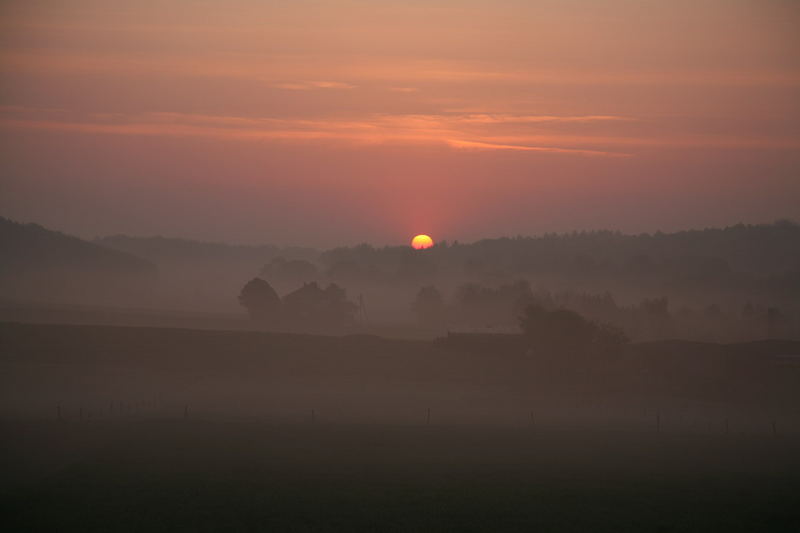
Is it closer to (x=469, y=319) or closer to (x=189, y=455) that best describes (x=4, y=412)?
(x=189, y=455)

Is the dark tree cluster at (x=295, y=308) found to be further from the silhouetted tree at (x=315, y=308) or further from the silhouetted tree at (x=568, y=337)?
the silhouetted tree at (x=568, y=337)

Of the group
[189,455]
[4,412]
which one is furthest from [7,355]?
[189,455]

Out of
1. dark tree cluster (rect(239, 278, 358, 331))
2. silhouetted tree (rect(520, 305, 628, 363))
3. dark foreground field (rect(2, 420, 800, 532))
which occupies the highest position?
dark tree cluster (rect(239, 278, 358, 331))

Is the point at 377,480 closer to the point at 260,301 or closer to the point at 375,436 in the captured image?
the point at 375,436

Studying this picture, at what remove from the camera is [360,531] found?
37438 millimetres

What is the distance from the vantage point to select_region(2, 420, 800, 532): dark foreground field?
39031mm

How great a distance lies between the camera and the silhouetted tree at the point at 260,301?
142625 mm

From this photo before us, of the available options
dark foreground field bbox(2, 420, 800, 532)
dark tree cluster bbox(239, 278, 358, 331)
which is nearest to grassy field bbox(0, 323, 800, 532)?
dark foreground field bbox(2, 420, 800, 532)

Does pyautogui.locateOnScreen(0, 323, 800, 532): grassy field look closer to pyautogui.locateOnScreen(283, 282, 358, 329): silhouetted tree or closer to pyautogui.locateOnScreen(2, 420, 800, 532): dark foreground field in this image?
pyautogui.locateOnScreen(2, 420, 800, 532): dark foreground field

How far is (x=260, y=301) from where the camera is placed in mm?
143500

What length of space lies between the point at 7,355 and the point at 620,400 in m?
68.9

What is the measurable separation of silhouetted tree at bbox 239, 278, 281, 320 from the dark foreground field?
256ft

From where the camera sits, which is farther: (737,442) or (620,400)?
(620,400)

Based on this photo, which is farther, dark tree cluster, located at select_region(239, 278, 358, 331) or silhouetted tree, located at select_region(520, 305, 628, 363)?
dark tree cluster, located at select_region(239, 278, 358, 331)
